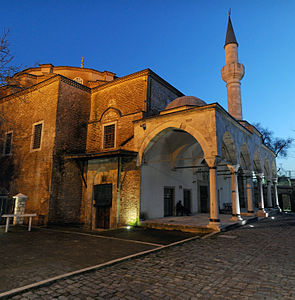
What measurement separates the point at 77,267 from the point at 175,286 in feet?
6.73

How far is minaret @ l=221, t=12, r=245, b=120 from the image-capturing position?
1783 centimetres

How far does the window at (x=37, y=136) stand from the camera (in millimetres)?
13982

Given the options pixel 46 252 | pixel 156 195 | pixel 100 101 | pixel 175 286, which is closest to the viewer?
pixel 175 286

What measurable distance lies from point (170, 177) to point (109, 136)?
15.0 ft

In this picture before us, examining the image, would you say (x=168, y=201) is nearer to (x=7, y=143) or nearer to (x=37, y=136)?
(x=37, y=136)

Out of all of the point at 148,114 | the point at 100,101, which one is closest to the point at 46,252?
the point at 148,114

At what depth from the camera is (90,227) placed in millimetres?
12570

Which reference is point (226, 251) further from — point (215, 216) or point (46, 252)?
point (46, 252)

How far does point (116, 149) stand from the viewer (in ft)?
40.9

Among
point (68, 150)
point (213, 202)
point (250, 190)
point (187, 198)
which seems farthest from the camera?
point (187, 198)

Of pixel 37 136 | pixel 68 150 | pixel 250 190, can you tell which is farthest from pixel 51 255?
pixel 250 190

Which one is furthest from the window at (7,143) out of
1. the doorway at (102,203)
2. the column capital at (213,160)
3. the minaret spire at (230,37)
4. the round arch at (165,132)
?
the minaret spire at (230,37)

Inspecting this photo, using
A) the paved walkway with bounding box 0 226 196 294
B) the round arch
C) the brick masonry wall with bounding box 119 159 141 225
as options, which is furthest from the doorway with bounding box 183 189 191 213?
the paved walkway with bounding box 0 226 196 294

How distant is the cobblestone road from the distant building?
3853mm
